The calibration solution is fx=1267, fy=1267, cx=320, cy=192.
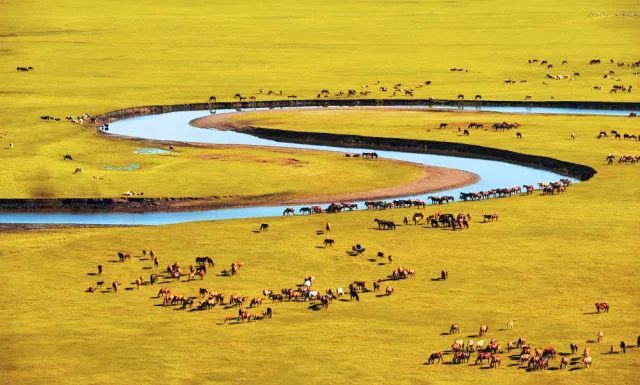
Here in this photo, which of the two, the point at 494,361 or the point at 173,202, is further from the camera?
the point at 173,202

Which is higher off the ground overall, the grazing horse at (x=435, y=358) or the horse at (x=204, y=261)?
the horse at (x=204, y=261)

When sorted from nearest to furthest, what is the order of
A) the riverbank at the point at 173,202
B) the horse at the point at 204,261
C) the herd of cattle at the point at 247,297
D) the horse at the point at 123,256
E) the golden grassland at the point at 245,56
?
the herd of cattle at the point at 247,297 → the horse at the point at 204,261 → the horse at the point at 123,256 → the riverbank at the point at 173,202 → the golden grassland at the point at 245,56

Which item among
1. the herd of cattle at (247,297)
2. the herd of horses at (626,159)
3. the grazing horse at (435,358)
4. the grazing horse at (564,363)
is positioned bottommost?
the grazing horse at (564,363)

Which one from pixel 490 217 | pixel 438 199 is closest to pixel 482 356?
pixel 490 217

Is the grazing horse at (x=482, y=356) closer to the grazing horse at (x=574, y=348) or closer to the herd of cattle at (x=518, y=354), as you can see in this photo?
the herd of cattle at (x=518, y=354)

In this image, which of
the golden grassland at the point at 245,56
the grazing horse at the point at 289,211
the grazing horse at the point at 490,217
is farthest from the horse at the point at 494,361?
the golden grassland at the point at 245,56

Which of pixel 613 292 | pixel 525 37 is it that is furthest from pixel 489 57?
pixel 613 292

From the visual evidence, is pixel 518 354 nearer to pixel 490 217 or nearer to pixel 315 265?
pixel 315 265

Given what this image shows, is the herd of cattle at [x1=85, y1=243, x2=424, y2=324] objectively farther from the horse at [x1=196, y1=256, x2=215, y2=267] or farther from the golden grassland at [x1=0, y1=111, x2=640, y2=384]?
the horse at [x1=196, y1=256, x2=215, y2=267]
